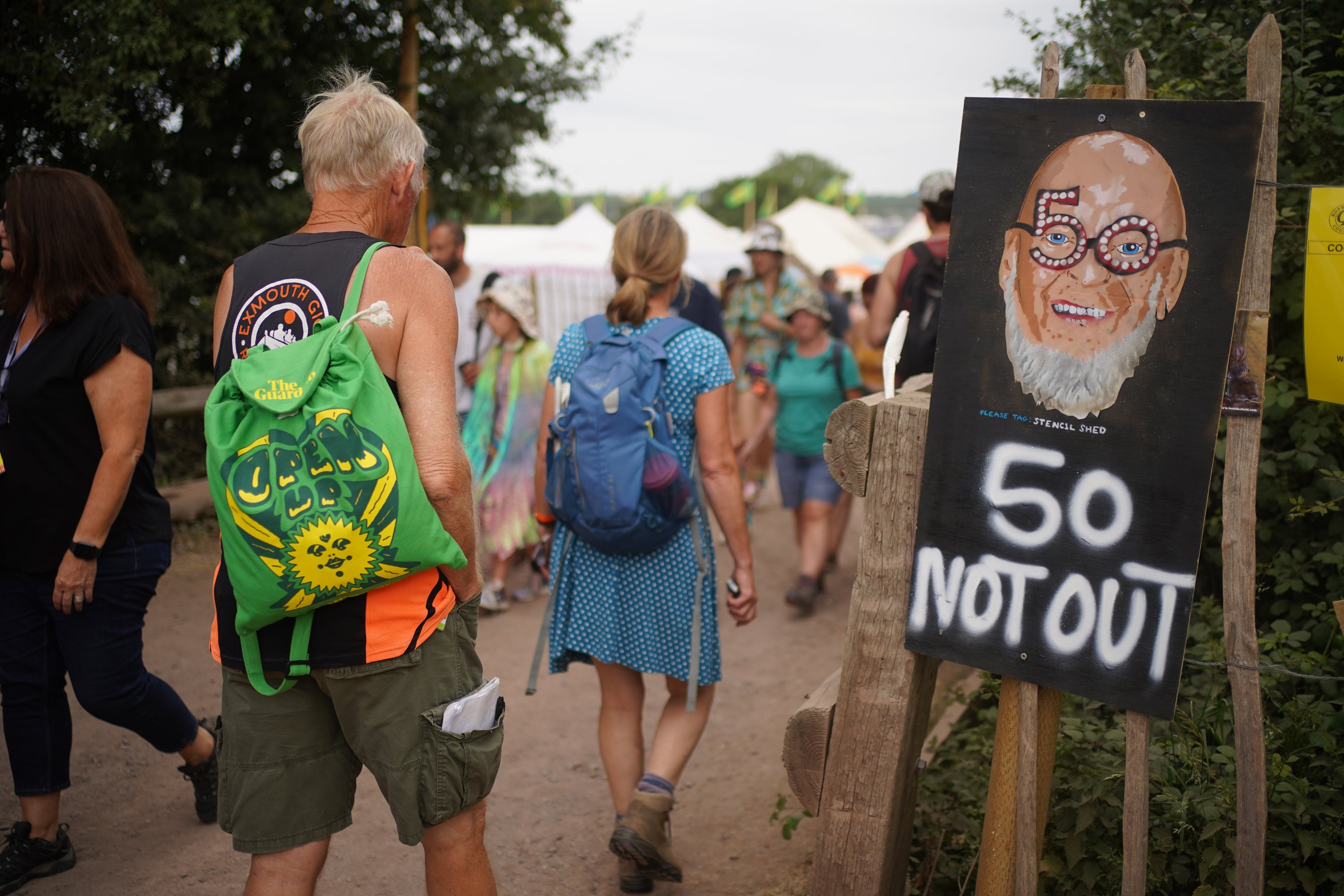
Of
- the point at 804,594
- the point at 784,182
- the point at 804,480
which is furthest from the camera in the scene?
the point at 784,182

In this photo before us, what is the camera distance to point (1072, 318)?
76.6 inches

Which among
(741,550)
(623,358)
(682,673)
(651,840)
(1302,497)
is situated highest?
(623,358)

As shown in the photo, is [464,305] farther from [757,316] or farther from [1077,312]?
[1077,312]

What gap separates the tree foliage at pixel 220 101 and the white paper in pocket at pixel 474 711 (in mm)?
3717

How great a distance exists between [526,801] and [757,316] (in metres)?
4.52

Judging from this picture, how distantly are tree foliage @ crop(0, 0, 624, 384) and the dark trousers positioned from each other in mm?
2879

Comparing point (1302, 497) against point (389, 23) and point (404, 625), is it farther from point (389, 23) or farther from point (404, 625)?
point (389, 23)

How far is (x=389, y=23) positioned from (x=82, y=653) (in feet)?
19.5

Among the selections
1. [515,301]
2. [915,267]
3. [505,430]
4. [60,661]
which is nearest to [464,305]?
[515,301]

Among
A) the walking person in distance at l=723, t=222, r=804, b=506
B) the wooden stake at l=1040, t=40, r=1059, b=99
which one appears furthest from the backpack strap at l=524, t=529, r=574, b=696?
the walking person in distance at l=723, t=222, r=804, b=506

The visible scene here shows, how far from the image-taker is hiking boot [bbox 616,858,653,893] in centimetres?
292

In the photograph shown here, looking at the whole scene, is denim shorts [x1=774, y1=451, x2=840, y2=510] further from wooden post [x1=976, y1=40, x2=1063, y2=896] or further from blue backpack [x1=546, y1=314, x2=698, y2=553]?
wooden post [x1=976, y1=40, x2=1063, y2=896]

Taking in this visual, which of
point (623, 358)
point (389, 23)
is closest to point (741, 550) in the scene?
point (623, 358)

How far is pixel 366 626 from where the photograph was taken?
6.01 feet
